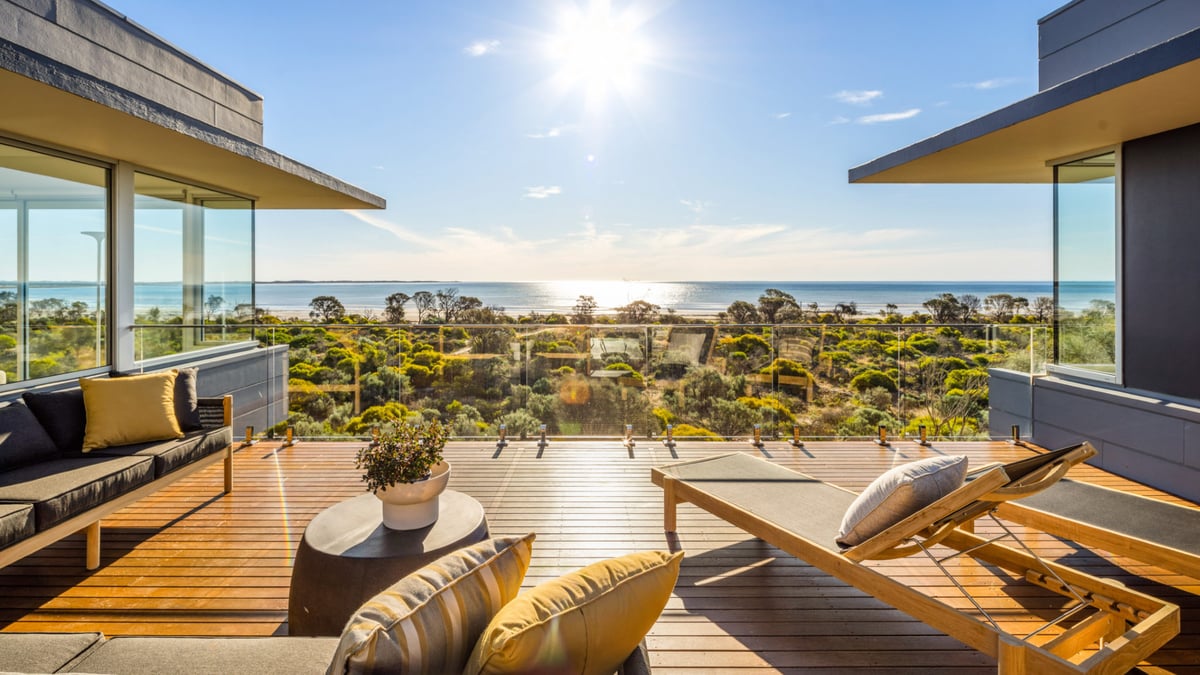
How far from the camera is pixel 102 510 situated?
306 cm

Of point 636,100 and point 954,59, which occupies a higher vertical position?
point 954,59

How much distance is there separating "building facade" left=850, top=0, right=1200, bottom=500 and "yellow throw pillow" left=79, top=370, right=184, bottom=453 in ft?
19.4

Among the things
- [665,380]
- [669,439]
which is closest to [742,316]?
[665,380]

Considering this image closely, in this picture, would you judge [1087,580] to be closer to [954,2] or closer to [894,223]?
[954,2]

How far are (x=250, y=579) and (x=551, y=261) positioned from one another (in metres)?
35.7

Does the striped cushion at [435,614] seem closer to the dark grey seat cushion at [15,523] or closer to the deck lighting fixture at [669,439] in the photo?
the dark grey seat cushion at [15,523]

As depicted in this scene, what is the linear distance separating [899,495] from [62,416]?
446cm

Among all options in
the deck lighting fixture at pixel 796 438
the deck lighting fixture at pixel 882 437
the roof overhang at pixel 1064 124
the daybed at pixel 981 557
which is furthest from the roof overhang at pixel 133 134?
the deck lighting fixture at pixel 882 437

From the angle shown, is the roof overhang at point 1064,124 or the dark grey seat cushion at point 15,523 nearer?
the dark grey seat cushion at point 15,523

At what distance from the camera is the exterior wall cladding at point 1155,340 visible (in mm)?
4281

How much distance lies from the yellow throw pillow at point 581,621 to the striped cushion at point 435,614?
0.25 feet

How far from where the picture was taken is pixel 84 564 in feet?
10.2

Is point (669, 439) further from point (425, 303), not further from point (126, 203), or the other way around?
point (425, 303)

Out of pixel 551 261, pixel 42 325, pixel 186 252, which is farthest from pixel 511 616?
pixel 551 261
